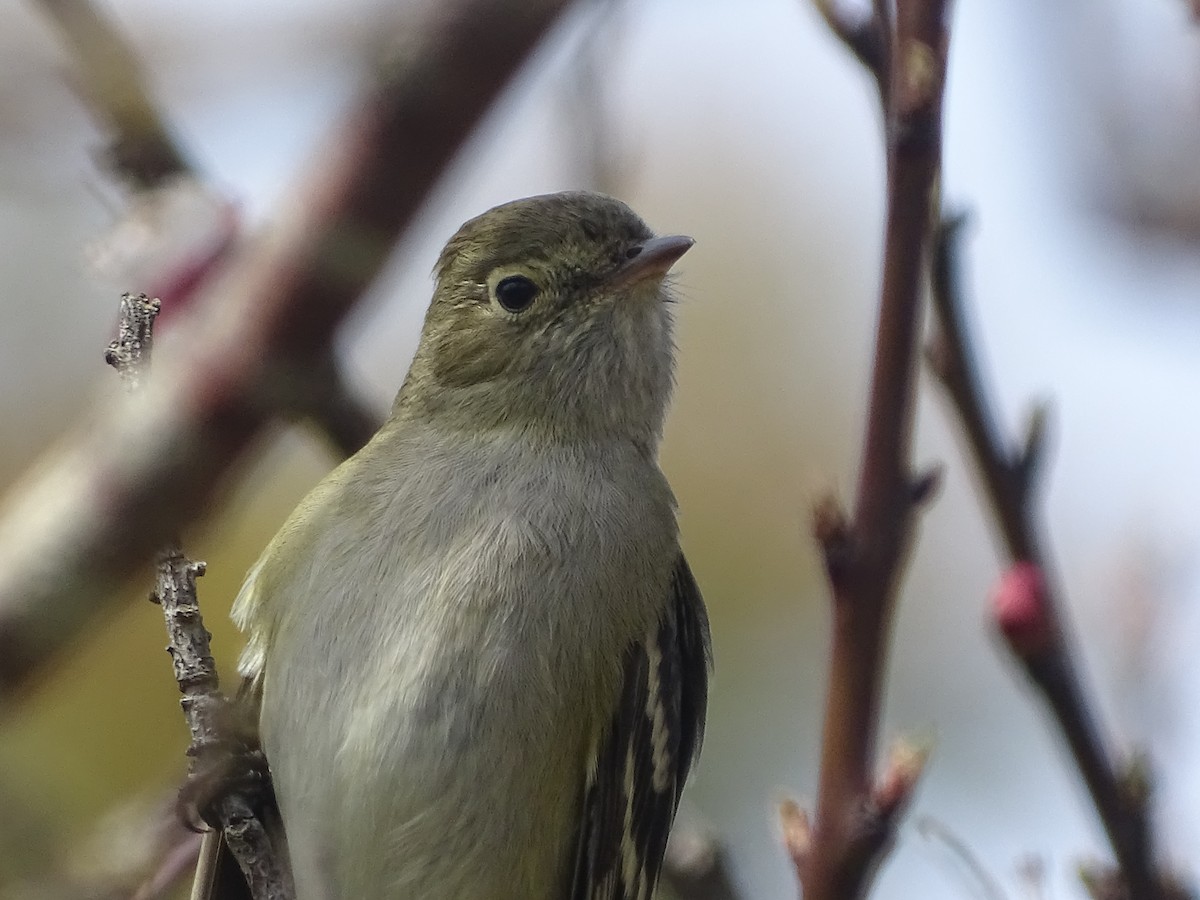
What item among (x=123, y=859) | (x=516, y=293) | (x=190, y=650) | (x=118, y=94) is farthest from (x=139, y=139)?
(x=123, y=859)

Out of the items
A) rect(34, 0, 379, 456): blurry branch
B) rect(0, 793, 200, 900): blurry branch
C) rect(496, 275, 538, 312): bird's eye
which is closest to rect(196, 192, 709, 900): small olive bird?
rect(496, 275, 538, 312): bird's eye

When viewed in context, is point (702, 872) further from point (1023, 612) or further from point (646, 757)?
point (1023, 612)

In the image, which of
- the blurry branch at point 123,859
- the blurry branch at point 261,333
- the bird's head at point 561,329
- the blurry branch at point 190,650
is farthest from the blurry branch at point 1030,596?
the bird's head at point 561,329

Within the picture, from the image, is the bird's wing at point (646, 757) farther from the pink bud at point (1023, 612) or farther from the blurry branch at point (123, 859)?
the pink bud at point (1023, 612)

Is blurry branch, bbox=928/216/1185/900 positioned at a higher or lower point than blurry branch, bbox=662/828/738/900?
higher

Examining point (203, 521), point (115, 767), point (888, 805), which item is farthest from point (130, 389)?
point (115, 767)

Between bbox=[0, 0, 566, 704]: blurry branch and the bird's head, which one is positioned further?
the bird's head

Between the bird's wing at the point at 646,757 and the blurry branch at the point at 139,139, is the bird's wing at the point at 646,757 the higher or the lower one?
the lower one

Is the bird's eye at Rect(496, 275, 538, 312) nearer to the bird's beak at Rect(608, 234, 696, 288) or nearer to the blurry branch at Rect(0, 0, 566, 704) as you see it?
the bird's beak at Rect(608, 234, 696, 288)

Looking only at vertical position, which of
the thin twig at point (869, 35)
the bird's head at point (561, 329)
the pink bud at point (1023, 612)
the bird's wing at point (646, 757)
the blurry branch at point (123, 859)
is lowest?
the bird's wing at point (646, 757)
